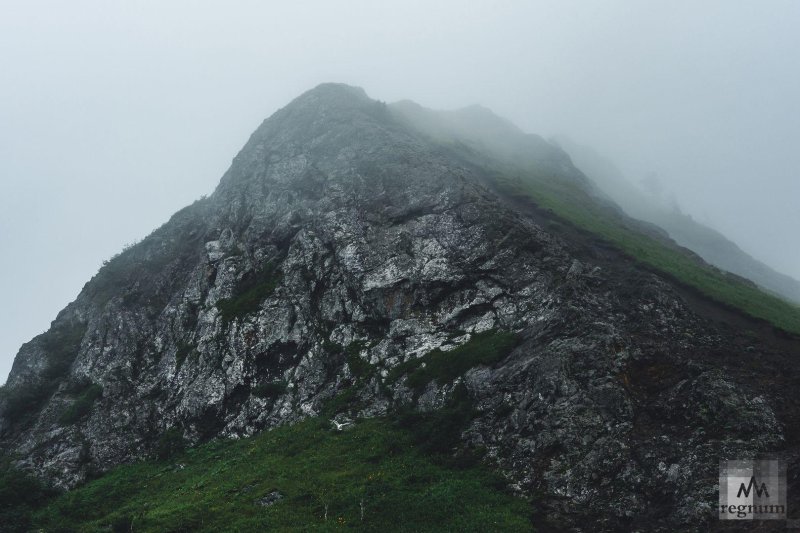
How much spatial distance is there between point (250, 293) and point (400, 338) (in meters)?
19.4

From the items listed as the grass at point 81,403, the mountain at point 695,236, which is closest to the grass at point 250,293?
the grass at point 81,403

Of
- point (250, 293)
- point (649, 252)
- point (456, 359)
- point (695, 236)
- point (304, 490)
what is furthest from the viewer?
point (695, 236)

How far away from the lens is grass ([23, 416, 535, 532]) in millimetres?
26016

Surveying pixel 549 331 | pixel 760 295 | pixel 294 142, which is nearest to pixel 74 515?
pixel 549 331

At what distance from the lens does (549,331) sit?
121ft

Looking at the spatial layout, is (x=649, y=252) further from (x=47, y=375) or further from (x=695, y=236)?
(x=695, y=236)

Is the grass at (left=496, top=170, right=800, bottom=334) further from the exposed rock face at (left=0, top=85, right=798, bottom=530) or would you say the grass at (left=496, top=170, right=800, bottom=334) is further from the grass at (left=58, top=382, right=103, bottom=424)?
the grass at (left=58, top=382, right=103, bottom=424)

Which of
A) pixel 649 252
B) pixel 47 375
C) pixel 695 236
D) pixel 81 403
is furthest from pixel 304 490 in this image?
pixel 695 236

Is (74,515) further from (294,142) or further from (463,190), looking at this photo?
(294,142)

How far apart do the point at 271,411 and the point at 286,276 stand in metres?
16.0

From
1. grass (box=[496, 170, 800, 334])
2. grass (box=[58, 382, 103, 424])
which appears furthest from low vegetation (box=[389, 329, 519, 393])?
grass (box=[58, 382, 103, 424])

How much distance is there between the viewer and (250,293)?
54062 millimetres

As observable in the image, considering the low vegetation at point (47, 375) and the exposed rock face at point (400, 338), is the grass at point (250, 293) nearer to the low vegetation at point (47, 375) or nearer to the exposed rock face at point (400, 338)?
the exposed rock face at point (400, 338)

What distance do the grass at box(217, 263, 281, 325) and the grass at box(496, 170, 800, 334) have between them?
117ft
